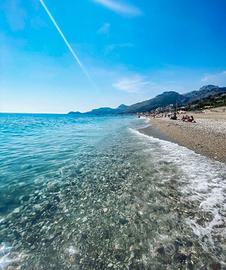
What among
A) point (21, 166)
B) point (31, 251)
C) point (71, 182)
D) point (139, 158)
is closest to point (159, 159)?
point (139, 158)

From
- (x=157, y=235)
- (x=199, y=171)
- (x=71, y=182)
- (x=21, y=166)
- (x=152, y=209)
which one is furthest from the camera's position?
(x=21, y=166)

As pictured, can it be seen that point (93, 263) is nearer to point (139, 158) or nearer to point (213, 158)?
point (139, 158)

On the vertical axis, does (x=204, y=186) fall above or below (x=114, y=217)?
below

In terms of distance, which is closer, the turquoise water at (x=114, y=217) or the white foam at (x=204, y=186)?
the turquoise water at (x=114, y=217)

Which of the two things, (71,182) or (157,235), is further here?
(71,182)

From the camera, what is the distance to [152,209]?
687 centimetres

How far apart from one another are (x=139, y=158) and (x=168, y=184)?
16.7 feet

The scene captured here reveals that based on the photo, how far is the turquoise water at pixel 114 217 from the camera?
15.5ft

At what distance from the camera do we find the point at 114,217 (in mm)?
6449

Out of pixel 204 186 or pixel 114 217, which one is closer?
pixel 114 217

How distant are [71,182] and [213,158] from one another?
860 centimetres

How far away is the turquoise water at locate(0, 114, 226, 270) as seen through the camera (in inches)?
185

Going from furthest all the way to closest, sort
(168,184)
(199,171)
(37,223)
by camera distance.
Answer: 1. (199,171)
2. (168,184)
3. (37,223)

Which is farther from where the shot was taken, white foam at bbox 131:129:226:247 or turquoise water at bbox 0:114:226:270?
white foam at bbox 131:129:226:247
